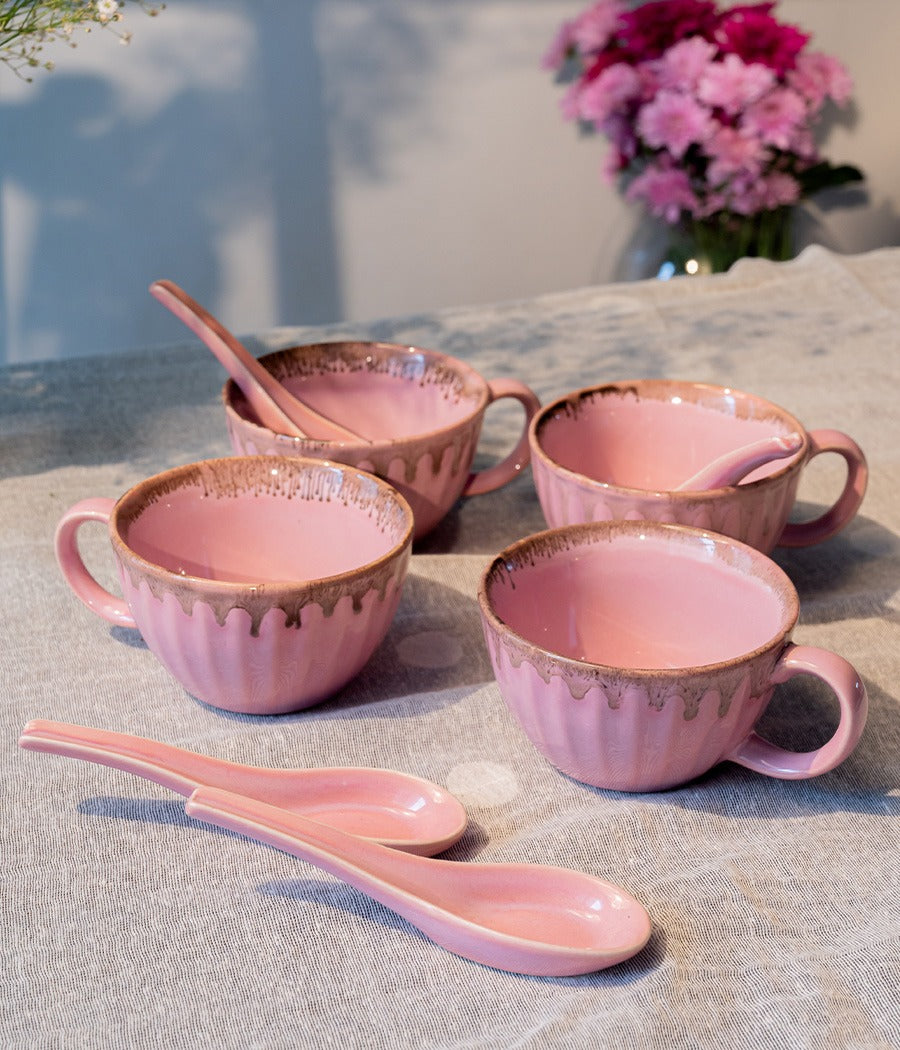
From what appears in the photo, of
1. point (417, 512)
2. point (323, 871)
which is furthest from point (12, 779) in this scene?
point (417, 512)

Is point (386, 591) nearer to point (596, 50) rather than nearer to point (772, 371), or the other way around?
point (772, 371)

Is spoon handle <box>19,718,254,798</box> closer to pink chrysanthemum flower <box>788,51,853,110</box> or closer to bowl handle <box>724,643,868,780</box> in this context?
bowl handle <box>724,643,868,780</box>

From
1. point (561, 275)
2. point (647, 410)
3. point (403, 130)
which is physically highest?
point (647, 410)

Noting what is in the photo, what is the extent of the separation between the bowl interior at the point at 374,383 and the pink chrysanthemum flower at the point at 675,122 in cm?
88

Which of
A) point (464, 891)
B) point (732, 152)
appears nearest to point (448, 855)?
point (464, 891)

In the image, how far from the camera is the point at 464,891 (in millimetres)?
396

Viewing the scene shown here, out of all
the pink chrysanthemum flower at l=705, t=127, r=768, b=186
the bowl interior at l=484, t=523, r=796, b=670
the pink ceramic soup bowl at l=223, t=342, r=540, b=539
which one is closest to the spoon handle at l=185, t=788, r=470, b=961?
the bowl interior at l=484, t=523, r=796, b=670

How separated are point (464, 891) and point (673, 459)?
329 millimetres

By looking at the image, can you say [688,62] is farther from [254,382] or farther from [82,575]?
[82,575]

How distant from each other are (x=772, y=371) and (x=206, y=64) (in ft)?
3.26

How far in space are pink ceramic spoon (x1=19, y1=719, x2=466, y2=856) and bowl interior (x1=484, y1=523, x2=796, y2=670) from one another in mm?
80

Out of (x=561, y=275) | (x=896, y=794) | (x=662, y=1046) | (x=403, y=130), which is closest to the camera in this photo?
(x=662, y=1046)

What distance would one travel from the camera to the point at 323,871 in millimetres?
413

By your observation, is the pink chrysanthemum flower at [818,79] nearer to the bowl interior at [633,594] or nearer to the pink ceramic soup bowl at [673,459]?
the pink ceramic soup bowl at [673,459]
